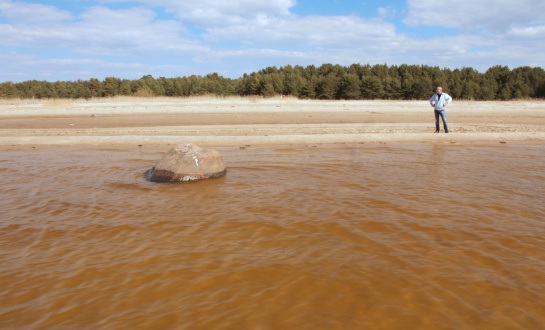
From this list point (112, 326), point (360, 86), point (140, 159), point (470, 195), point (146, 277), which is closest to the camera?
point (112, 326)

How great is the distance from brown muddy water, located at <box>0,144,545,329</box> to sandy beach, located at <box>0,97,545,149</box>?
15.7 feet

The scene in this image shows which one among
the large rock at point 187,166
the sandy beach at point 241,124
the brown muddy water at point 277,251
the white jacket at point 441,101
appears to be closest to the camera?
the brown muddy water at point 277,251

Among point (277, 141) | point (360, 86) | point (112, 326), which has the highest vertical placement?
point (360, 86)

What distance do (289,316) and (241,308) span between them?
1.39 feet

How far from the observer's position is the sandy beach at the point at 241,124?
12.5 meters

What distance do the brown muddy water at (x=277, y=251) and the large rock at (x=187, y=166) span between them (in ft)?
1.17

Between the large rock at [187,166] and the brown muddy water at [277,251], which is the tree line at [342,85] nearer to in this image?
the large rock at [187,166]

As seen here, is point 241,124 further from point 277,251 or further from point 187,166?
point 277,251

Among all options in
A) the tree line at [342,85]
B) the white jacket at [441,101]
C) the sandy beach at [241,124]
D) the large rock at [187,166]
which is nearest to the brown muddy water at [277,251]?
the large rock at [187,166]

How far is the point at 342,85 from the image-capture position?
40.8m

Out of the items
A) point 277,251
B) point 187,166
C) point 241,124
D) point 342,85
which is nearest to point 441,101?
point 241,124

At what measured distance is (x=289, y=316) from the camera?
2996 mm

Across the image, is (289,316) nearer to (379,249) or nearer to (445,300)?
(445,300)

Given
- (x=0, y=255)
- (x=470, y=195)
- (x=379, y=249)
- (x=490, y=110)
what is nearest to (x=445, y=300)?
(x=379, y=249)
